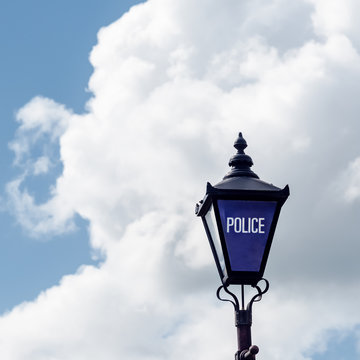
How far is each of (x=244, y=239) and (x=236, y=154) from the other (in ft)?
5.43

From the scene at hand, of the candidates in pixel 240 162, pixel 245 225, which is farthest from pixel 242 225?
pixel 240 162

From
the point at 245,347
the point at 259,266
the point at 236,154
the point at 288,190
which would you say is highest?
the point at 236,154

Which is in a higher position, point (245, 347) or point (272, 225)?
point (272, 225)

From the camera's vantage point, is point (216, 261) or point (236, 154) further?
point (236, 154)

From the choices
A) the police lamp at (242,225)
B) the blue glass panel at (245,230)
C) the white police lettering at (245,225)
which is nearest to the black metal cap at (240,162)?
the police lamp at (242,225)

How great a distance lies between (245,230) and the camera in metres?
10.2

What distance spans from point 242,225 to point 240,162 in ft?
4.14

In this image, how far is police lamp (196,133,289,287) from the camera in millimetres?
10109

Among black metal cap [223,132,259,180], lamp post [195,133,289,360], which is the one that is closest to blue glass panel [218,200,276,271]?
lamp post [195,133,289,360]

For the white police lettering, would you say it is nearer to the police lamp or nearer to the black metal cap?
the police lamp

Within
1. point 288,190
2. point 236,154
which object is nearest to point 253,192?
point 288,190

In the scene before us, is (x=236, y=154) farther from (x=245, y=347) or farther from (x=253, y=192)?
(x=245, y=347)

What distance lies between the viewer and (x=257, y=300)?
398 inches

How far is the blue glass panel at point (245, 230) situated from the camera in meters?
10.1
